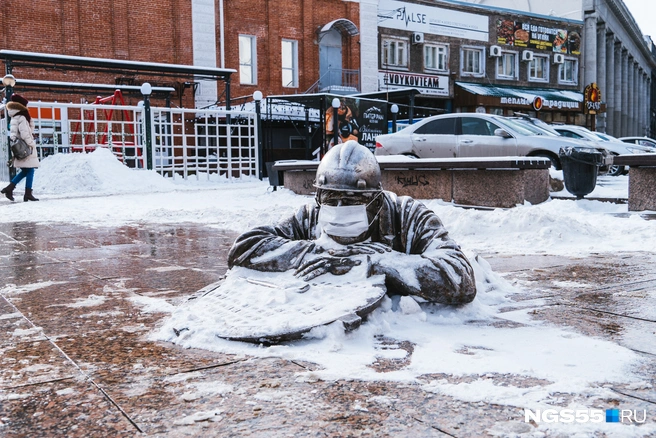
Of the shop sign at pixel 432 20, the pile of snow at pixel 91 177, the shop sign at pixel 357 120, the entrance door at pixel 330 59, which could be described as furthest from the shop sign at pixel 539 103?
the pile of snow at pixel 91 177

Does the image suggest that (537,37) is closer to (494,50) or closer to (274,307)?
(494,50)

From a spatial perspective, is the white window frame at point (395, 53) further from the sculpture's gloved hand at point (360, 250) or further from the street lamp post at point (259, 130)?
the sculpture's gloved hand at point (360, 250)

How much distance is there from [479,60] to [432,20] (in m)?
3.94

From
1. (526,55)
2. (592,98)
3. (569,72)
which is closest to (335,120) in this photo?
(526,55)

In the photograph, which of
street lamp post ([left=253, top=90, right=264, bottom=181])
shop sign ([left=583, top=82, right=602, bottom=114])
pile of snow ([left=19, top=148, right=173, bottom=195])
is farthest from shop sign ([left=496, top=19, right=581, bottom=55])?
pile of snow ([left=19, top=148, right=173, bottom=195])

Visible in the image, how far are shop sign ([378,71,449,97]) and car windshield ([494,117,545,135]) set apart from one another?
17.4 metres

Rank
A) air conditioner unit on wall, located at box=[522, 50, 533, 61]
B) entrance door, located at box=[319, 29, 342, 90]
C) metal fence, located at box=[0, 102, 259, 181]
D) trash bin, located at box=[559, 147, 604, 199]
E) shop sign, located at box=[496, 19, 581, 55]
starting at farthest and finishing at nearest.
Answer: air conditioner unit on wall, located at box=[522, 50, 533, 61]
shop sign, located at box=[496, 19, 581, 55]
entrance door, located at box=[319, 29, 342, 90]
metal fence, located at box=[0, 102, 259, 181]
trash bin, located at box=[559, 147, 604, 199]

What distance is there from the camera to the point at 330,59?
30641mm

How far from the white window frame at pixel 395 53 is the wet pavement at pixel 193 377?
1113 inches

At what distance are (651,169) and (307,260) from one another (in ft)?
21.9

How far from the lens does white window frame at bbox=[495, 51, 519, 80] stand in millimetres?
36281

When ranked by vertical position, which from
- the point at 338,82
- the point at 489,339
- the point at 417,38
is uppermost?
the point at 417,38

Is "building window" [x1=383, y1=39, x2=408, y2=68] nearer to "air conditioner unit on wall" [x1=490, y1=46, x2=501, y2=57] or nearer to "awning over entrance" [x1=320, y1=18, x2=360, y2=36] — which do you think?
"awning over entrance" [x1=320, y1=18, x2=360, y2=36]

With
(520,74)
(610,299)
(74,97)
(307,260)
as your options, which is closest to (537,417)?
(307,260)
